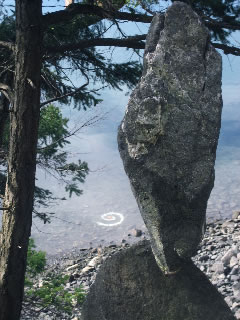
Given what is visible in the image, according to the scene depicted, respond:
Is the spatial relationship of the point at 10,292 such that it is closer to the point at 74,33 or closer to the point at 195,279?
the point at 195,279

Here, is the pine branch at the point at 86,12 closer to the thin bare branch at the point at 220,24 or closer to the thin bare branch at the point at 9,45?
the thin bare branch at the point at 9,45

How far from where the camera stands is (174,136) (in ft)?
16.0

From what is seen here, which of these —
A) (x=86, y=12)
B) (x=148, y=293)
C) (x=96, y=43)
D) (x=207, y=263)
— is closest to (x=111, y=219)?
(x=207, y=263)

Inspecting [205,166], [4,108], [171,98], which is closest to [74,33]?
[4,108]

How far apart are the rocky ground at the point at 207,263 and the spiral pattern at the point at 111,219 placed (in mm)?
1809

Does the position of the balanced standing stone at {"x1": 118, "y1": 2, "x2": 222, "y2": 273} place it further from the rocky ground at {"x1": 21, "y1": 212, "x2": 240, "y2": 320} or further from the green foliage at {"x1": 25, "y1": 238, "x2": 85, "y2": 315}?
the rocky ground at {"x1": 21, "y1": 212, "x2": 240, "y2": 320}

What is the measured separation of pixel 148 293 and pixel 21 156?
2210 millimetres

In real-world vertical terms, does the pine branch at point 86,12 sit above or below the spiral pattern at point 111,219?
below

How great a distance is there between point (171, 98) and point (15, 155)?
2.11 metres

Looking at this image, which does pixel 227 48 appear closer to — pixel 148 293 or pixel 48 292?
pixel 148 293

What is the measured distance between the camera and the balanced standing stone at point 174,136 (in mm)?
4867

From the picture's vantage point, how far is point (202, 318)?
16.3 ft

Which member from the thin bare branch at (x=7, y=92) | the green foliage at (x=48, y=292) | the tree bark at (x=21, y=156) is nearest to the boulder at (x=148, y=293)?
the tree bark at (x=21, y=156)

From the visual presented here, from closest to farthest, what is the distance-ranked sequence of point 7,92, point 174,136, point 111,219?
point 174,136 → point 7,92 → point 111,219
